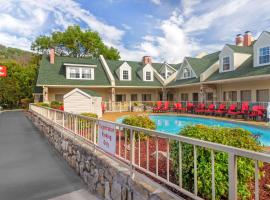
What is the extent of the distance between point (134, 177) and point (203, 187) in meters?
1.09

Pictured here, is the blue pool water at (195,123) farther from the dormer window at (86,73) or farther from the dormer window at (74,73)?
the dormer window at (74,73)

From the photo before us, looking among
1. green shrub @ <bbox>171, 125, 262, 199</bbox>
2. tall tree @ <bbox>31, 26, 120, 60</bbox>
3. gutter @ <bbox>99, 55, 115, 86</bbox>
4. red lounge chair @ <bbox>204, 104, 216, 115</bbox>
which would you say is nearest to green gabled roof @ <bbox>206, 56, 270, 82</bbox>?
red lounge chair @ <bbox>204, 104, 216, 115</bbox>

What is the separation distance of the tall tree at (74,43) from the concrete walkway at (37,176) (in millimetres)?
37444

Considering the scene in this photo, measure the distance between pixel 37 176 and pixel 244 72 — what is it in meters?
18.7

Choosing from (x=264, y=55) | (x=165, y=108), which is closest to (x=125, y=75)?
(x=165, y=108)

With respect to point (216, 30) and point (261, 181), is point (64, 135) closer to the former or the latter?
point (261, 181)

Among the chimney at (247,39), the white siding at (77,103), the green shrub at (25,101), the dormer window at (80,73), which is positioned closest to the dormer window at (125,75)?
the dormer window at (80,73)

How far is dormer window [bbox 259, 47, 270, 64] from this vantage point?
18.5 metres

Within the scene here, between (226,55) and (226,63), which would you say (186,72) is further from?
(226,55)

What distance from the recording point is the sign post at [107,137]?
15.0 ft

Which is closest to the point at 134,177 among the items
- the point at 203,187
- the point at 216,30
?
the point at 203,187

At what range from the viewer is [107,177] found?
15.0ft

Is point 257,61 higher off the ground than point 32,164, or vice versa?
point 257,61

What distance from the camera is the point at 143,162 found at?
5.48m
